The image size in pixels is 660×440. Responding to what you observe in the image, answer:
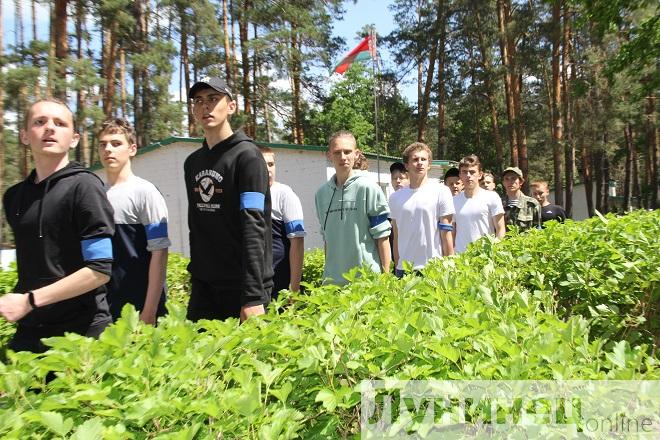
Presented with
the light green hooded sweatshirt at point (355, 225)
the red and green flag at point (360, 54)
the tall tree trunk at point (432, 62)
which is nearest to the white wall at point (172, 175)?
the red and green flag at point (360, 54)

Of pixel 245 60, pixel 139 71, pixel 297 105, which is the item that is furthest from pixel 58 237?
pixel 297 105

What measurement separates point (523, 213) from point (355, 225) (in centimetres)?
375

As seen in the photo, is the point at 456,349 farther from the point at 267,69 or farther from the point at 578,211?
the point at 578,211

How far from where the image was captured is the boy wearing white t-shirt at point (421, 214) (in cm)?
505

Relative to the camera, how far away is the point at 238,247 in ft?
9.48

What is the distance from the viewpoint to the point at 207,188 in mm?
2926

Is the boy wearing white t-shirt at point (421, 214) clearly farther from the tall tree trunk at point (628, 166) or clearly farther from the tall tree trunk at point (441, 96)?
the tall tree trunk at point (628, 166)

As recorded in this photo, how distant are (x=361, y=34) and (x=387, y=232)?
4219 cm

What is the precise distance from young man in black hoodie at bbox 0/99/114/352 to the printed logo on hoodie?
0.61 metres

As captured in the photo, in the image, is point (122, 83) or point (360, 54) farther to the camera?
point (122, 83)

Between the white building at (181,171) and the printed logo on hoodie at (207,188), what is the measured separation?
50.4 feet

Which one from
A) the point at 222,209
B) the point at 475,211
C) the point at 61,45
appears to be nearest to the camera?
the point at 222,209

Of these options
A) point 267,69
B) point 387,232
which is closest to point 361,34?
point 267,69

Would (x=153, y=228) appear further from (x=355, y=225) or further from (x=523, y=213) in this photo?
(x=523, y=213)
